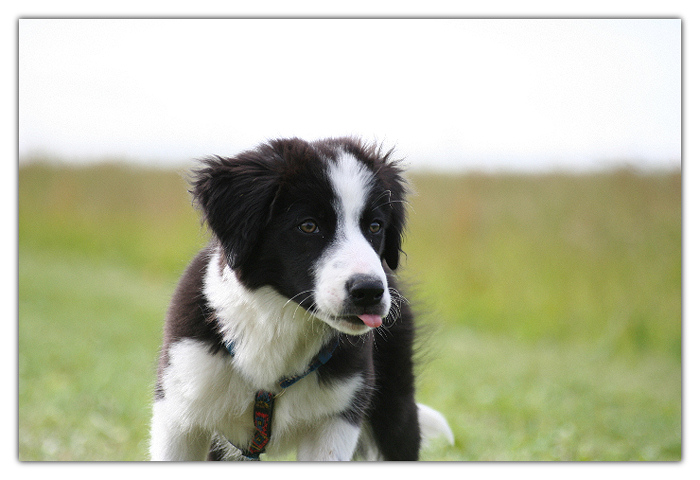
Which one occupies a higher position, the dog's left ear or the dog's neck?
the dog's left ear

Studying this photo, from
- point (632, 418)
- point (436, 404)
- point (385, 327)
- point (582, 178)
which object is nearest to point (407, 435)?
point (385, 327)

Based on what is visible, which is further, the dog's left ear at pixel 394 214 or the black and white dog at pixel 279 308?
the dog's left ear at pixel 394 214

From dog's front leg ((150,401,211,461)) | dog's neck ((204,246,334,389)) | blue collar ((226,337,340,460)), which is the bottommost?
dog's front leg ((150,401,211,461))

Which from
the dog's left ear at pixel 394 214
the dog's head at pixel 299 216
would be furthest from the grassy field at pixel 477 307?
the dog's left ear at pixel 394 214

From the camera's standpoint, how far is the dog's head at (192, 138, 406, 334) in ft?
8.61

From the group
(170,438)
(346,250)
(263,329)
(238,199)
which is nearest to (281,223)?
(238,199)

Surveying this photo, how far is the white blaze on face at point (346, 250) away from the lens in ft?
8.20

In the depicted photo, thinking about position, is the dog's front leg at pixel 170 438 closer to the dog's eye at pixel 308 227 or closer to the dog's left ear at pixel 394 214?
the dog's eye at pixel 308 227

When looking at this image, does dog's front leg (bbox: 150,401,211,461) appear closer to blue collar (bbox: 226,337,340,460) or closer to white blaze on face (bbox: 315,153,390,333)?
blue collar (bbox: 226,337,340,460)

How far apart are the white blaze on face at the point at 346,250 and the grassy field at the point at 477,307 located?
3.29 ft

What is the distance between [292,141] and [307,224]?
43 centimetres

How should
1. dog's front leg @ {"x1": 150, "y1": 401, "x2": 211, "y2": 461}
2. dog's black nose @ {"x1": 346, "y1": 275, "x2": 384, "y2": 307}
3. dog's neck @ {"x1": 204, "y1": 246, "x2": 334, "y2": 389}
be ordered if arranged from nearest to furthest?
dog's black nose @ {"x1": 346, "y1": 275, "x2": 384, "y2": 307} < dog's neck @ {"x1": 204, "y1": 246, "x2": 334, "y2": 389} < dog's front leg @ {"x1": 150, "y1": 401, "x2": 211, "y2": 461}

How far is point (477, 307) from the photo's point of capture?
28.3 feet

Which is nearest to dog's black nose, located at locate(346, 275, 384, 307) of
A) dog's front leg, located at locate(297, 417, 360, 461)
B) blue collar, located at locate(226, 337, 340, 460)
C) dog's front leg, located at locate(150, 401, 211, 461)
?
blue collar, located at locate(226, 337, 340, 460)
